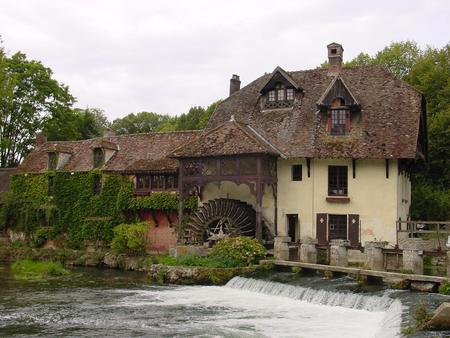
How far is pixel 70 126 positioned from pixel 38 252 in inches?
675

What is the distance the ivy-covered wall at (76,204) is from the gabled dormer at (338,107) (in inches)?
319

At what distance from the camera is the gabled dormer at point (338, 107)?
89.7ft

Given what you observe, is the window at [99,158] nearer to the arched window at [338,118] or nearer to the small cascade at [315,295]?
the arched window at [338,118]

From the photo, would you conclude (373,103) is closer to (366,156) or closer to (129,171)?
(366,156)

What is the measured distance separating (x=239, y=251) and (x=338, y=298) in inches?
272

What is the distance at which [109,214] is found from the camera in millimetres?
32625

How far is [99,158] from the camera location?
113ft

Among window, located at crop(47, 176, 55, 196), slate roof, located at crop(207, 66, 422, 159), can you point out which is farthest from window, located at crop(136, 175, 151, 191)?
window, located at crop(47, 176, 55, 196)

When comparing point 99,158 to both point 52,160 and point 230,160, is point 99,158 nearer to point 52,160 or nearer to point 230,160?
point 52,160

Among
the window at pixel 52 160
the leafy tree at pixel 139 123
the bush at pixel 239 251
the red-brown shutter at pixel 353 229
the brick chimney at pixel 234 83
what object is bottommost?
the bush at pixel 239 251

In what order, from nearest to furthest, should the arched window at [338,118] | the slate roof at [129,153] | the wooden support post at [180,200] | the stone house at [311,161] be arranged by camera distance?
the stone house at [311,161] < the arched window at [338,118] < the wooden support post at [180,200] < the slate roof at [129,153]

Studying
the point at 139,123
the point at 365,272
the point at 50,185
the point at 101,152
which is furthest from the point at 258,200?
the point at 139,123

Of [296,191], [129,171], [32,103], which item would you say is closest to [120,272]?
[129,171]

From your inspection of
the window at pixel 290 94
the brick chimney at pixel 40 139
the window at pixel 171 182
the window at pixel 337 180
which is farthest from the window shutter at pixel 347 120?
the brick chimney at pixel 40 139
